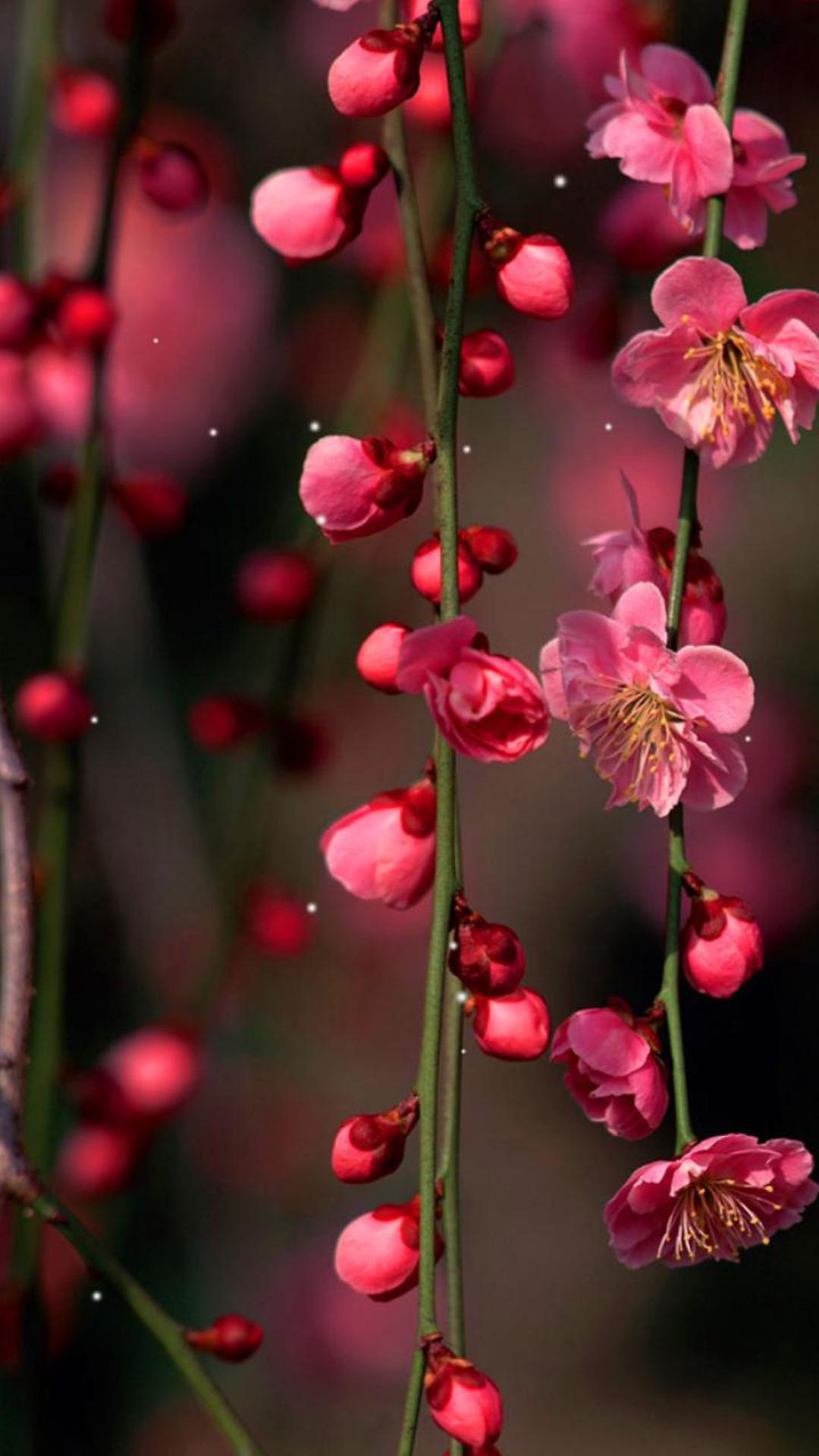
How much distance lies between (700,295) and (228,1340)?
0.27m

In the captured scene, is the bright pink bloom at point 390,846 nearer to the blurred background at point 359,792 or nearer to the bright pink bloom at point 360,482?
the bright pink bloom at point 360,482

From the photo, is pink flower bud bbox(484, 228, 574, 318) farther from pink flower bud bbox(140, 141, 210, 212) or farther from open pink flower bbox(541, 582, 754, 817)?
pink flower bud bbox(140, 141, 210, 212)

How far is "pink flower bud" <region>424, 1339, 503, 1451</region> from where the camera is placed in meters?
0.32

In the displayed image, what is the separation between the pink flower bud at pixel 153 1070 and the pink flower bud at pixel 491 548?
22 cm

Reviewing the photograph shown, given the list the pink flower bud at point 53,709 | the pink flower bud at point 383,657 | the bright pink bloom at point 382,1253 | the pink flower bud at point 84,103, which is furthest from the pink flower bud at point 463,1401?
the pink flower bud at point 84,103

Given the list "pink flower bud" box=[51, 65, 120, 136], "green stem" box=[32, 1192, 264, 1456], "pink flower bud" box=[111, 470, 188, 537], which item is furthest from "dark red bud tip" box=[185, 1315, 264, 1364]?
"pink flower bud" box=[51, 65, 120, 136]

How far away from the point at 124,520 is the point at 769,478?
0.20 m

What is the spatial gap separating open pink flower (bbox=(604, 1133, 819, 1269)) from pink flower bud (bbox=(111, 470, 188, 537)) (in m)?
0.25

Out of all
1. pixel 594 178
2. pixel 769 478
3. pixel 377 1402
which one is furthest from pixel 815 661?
pixel 377 1402

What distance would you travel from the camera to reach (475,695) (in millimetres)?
320

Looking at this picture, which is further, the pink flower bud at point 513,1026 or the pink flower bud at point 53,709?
the pink flower bud at point 53,709

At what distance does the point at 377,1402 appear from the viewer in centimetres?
53

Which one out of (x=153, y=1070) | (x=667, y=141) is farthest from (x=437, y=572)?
(x=153, y=1070)

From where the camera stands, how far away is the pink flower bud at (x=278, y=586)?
1.70ft
